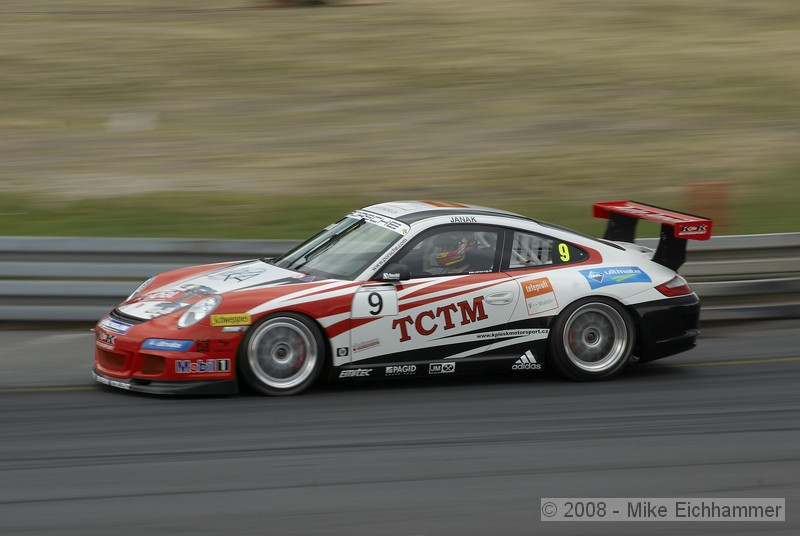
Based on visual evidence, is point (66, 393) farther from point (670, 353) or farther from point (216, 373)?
point (670, 353)

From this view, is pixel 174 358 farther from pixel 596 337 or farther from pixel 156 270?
pixel 596 337

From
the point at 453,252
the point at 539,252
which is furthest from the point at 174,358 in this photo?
the point at 539,252

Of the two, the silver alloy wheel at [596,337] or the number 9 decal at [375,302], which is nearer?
the number 9 decal at [375,302]

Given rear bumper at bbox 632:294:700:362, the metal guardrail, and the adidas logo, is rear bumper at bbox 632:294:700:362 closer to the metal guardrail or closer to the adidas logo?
the adidas logo

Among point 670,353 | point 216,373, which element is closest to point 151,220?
point 216,373

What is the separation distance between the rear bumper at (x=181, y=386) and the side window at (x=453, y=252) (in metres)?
1.53

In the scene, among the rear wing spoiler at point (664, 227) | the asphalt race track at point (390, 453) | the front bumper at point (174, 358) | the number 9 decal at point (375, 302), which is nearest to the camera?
the asphalt race track at point (390, 453)

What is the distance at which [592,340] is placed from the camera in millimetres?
8234

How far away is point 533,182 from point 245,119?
525 cm

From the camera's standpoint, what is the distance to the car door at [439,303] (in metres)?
7.63

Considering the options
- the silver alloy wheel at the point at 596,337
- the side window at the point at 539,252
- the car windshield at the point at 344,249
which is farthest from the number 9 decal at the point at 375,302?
the silver alloy wheel at the point at 596,337

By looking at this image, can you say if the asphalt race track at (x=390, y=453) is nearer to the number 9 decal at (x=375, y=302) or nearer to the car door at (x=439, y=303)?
the car door at (x=439, y=303)

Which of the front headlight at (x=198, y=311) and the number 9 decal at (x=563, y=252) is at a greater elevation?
the number 9 decal at (x=563, y=252)

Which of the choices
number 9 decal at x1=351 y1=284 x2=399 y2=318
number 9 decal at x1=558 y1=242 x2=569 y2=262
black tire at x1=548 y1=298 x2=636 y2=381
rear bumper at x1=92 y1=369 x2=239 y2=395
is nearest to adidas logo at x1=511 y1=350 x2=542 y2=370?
black tire at x1=548 y1=298 x2=636 y2=381
